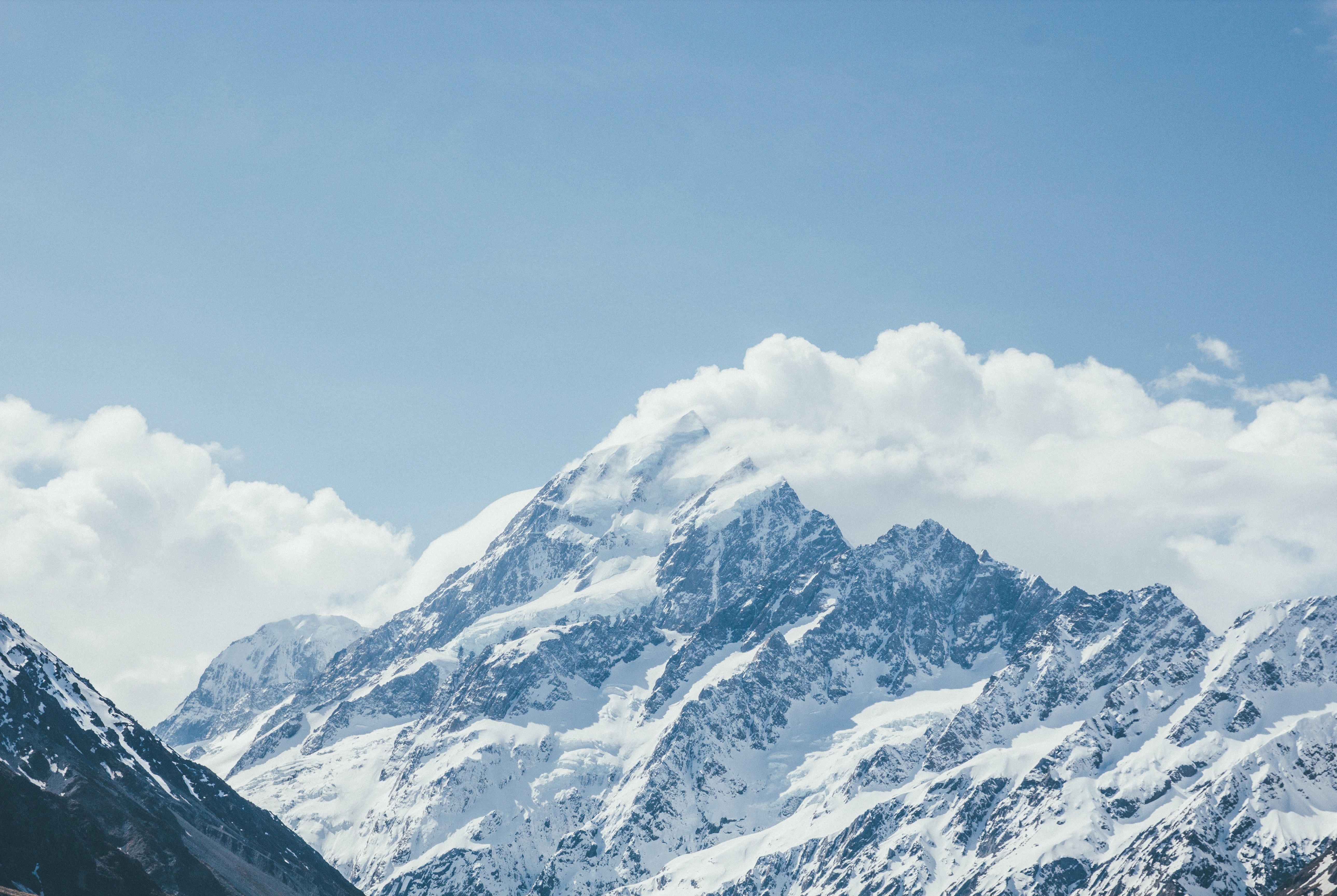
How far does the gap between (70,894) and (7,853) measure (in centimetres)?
1098

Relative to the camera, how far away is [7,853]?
19975 centimetres

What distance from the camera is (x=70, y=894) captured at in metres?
199
